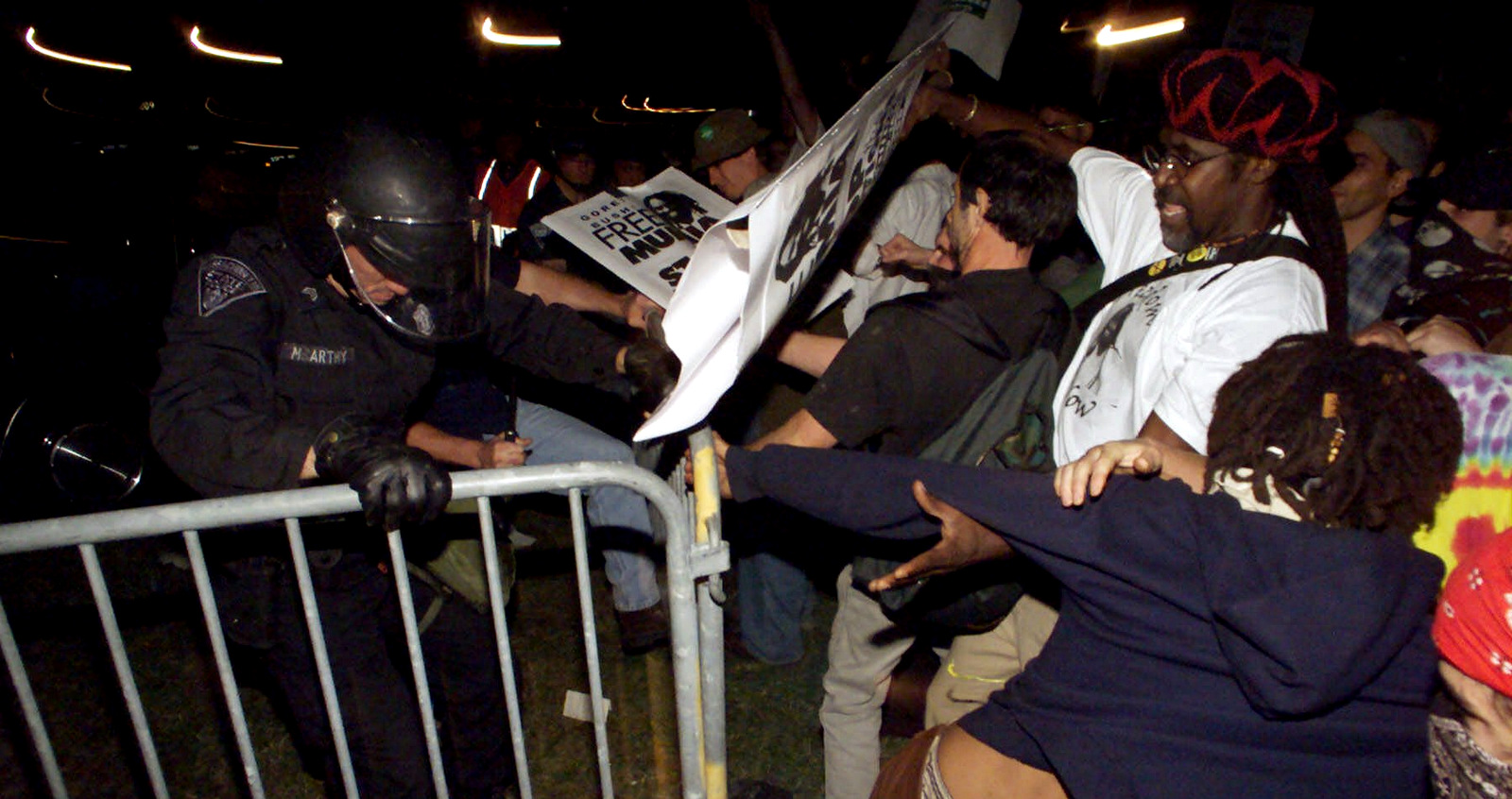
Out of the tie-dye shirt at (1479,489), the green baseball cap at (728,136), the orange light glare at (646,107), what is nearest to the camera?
the tie-dye shirt at (1479,489)

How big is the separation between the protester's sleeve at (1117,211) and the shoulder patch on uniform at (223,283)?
2.47 meters

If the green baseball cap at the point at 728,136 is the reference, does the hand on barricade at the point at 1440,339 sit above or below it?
below

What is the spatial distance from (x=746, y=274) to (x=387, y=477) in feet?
3.00

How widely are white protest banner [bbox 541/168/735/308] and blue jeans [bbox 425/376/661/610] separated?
932 millimetres

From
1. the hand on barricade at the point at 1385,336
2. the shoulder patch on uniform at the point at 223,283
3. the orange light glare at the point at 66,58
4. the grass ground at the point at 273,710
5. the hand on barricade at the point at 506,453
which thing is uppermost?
the orange light glare at the point at 66,58

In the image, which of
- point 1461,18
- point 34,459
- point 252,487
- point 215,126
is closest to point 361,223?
point 252,487

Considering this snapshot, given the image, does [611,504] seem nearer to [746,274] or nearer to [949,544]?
[949,544]

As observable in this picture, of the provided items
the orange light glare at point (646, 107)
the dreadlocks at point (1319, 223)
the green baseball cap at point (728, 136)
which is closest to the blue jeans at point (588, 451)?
the green baseball cap at point (728, 136)

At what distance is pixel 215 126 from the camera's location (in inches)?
416

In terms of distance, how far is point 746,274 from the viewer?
138 centimetres

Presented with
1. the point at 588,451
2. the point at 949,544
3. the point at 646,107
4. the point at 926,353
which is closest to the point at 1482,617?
the point at 949,544

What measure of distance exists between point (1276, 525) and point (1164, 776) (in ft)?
1.60

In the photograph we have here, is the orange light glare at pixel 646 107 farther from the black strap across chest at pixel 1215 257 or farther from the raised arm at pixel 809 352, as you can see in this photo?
the black strap across chest at pixel 1215 257

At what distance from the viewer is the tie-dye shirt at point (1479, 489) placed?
1.89 m
